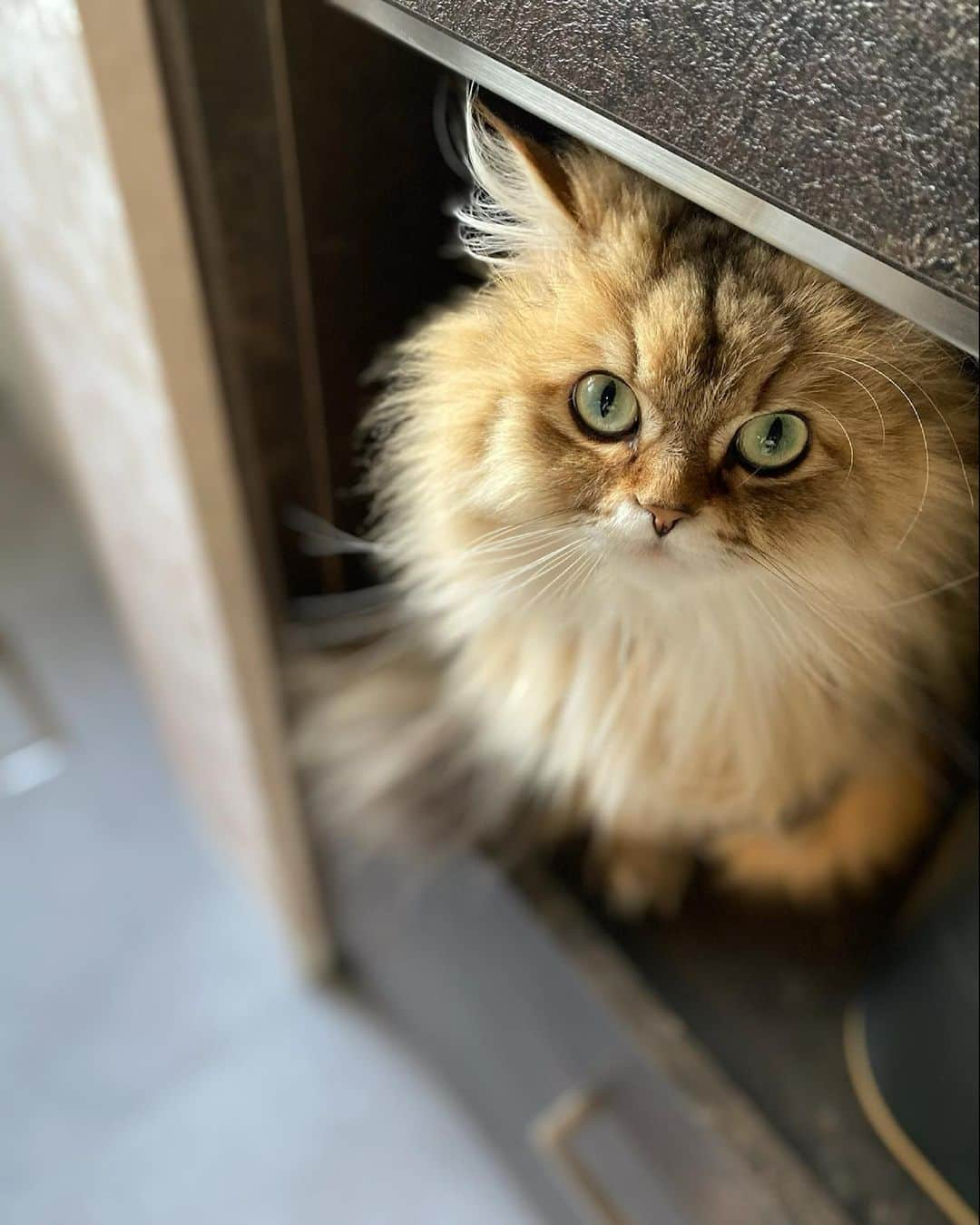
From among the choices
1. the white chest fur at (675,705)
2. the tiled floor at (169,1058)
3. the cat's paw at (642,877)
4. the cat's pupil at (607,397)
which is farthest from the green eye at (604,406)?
the tiled floor at (169,1058)

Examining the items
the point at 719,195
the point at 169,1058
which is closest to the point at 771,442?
the point at 719,195

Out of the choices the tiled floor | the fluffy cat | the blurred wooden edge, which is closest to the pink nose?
the fluffy cat

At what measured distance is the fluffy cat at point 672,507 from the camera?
484 mm

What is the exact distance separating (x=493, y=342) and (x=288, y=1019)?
1.03m

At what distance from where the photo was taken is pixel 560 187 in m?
0.51

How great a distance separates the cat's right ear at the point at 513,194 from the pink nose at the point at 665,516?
14 cm

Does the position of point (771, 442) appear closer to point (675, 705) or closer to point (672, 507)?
point (672, 507)

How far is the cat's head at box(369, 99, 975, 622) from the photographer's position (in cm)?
48

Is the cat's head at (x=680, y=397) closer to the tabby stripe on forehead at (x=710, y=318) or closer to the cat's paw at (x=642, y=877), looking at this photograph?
the tabby stripe on forehead at (x=710, y=318)

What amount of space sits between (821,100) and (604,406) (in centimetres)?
17

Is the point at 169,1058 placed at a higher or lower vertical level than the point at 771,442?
lower

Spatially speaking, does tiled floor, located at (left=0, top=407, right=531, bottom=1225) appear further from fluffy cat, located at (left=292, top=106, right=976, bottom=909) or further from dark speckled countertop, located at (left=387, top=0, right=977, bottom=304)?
dark speckled countertop, located at (left=387, top=0, right=977, bottom=304)

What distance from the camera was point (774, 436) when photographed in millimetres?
491

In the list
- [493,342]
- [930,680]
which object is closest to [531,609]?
[493,342]
